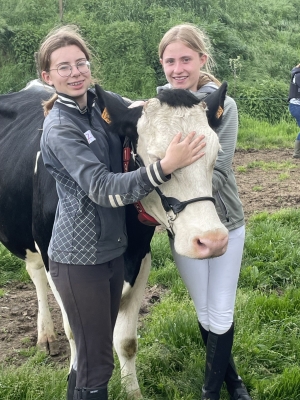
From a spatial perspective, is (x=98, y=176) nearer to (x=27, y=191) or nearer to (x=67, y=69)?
(x=67, y=69)

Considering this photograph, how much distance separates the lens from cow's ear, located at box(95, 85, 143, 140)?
2350mm

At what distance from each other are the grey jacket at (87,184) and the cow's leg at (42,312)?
1.53m

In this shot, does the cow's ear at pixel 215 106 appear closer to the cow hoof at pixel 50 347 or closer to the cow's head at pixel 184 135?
the cow's head at pixel 184 135

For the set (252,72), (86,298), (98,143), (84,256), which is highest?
(98,143)

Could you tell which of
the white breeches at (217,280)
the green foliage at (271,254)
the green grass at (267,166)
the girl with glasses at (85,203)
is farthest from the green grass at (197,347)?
the green grass at (267,166)

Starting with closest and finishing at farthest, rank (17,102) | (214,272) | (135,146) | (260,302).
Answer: (135,146)
(214,272)
(260,302)
(17,102)

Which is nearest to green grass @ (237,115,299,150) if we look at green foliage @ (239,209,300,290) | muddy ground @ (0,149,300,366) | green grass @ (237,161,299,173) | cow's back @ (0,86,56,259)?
muddy ground @ (0,149,300,366)

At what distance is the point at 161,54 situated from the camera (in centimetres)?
283

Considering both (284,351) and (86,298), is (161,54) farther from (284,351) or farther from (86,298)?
(284,351)

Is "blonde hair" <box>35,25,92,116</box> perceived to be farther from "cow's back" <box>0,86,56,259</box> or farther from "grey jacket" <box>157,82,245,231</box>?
"cow's back" <box>0,86,56,259</box>

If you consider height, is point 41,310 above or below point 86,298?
below

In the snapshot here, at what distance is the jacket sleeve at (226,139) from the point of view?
2578 millimetres

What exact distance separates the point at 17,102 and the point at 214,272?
2226 millimetres

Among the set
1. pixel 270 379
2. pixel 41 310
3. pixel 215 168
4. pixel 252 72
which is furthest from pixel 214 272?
pixel 252 72
